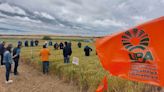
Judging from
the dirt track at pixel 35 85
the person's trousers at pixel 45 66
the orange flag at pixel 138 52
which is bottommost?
the dirt track at pixel 35 85

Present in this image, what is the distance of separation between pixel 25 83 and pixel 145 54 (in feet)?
26.2

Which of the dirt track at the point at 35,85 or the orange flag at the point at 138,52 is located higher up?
the orange flag at the point at 138,52

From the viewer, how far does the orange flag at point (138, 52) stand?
13.1 ft

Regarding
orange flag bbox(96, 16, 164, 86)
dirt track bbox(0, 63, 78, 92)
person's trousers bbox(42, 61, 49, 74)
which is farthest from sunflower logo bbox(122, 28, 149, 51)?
person's trousers bbox(42, 61, 49, 74)

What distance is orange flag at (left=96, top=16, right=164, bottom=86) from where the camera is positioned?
13.1ft

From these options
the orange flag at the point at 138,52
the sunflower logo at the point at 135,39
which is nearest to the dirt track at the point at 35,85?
the orange flag at the point at 138,52

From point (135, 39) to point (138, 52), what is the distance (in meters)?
0.27

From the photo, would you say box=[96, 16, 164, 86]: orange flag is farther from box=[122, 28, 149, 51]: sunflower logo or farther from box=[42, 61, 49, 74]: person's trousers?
box=[42, 61, 49, 74]: person's trousers

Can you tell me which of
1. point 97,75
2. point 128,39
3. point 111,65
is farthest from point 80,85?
point 128,39

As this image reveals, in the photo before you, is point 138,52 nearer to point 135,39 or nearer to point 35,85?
point 135,39

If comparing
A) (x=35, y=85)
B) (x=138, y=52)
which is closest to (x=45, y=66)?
(x=35, y=85)

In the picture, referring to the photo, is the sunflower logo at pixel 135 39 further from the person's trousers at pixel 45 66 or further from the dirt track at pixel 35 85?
the person's trousers at pixel 45 66

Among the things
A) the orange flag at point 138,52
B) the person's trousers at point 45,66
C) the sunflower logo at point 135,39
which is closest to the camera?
the orange flag at point 138,52

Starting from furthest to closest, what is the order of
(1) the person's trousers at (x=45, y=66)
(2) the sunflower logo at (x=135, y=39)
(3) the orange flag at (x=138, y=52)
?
(1) the person's trousers at (x=45, y=66)
(2) the sunflower logo at (x=135, y=39)
(3) the orange flag at (x=138, y=52)
